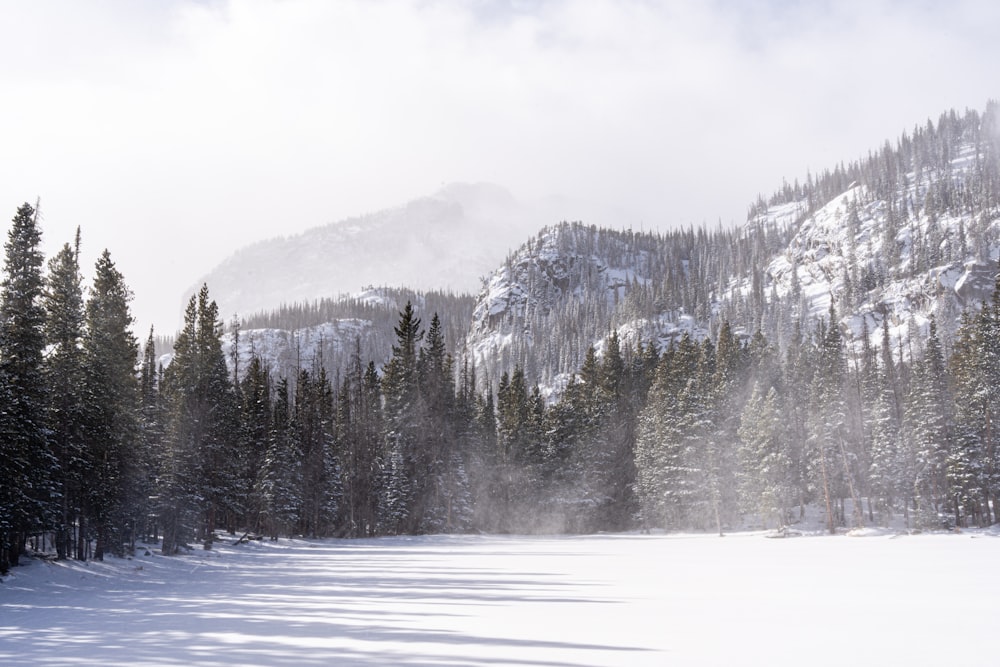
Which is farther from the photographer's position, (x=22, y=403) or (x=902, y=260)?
(x=902, y=260)

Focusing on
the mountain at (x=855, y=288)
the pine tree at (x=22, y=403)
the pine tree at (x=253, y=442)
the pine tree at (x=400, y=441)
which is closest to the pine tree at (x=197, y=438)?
the pine tree at (x=253, y=442)

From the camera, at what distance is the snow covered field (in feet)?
28.5

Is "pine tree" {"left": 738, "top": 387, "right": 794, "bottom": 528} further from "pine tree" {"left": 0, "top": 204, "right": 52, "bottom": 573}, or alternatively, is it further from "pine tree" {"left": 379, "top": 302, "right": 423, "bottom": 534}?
"pine tree" {"left": 0, "top": 204, "right": 52, "bottom": 573}

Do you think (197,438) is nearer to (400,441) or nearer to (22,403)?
(22,403)

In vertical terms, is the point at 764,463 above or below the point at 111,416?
below

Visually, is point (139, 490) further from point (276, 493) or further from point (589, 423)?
point (589, 423)

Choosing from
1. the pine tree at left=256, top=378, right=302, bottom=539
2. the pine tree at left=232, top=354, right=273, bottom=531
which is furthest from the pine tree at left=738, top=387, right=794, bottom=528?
the pine tree at left=232, top=354, right=273, bottom=531

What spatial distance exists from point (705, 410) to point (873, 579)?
140 feet

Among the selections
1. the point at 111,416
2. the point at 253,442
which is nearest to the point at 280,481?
the point at 253,442

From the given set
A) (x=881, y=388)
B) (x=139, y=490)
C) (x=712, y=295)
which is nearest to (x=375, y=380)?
(x=139, y=490)

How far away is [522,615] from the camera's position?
1217 cm

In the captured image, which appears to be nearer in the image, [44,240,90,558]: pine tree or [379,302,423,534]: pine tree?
[44,240,90,558]: pine tree

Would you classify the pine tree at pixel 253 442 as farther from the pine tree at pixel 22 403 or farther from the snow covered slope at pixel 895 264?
the snow covered slope at pixel 895 264

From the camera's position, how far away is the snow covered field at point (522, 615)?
28.5 ft
